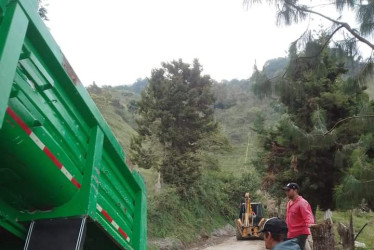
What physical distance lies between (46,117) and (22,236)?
0.83m

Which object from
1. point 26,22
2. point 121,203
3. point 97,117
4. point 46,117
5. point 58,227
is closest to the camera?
point 26,22

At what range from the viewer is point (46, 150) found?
6.66 feet

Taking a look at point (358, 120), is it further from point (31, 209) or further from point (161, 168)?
point (161, 168)

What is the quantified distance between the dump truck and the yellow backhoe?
1251 centimetres

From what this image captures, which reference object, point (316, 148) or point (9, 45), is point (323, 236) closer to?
point (316, 148)

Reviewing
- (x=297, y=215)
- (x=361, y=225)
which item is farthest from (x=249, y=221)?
(x=297, y=215)

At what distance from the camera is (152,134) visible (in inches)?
667

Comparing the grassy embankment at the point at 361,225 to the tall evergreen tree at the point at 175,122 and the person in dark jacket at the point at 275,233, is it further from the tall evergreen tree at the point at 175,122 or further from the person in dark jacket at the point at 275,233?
the person in dark jacket at the point at 275,233

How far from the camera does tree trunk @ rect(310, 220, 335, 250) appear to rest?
711cm

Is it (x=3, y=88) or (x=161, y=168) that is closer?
(x=3, y=88)

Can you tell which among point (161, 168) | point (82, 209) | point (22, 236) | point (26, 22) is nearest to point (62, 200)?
point (82, 209)

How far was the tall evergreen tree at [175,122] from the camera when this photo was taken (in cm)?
1611

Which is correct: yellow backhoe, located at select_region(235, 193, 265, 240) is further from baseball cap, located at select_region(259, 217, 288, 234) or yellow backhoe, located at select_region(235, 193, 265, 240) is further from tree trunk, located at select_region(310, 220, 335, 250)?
baseball cap, located at select_region(259, 217, 288, 234)

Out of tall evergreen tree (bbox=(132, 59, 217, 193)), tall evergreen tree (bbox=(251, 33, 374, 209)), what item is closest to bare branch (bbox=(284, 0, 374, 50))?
tall evergreen tree (bbox=(251, 33, 374, 209))
